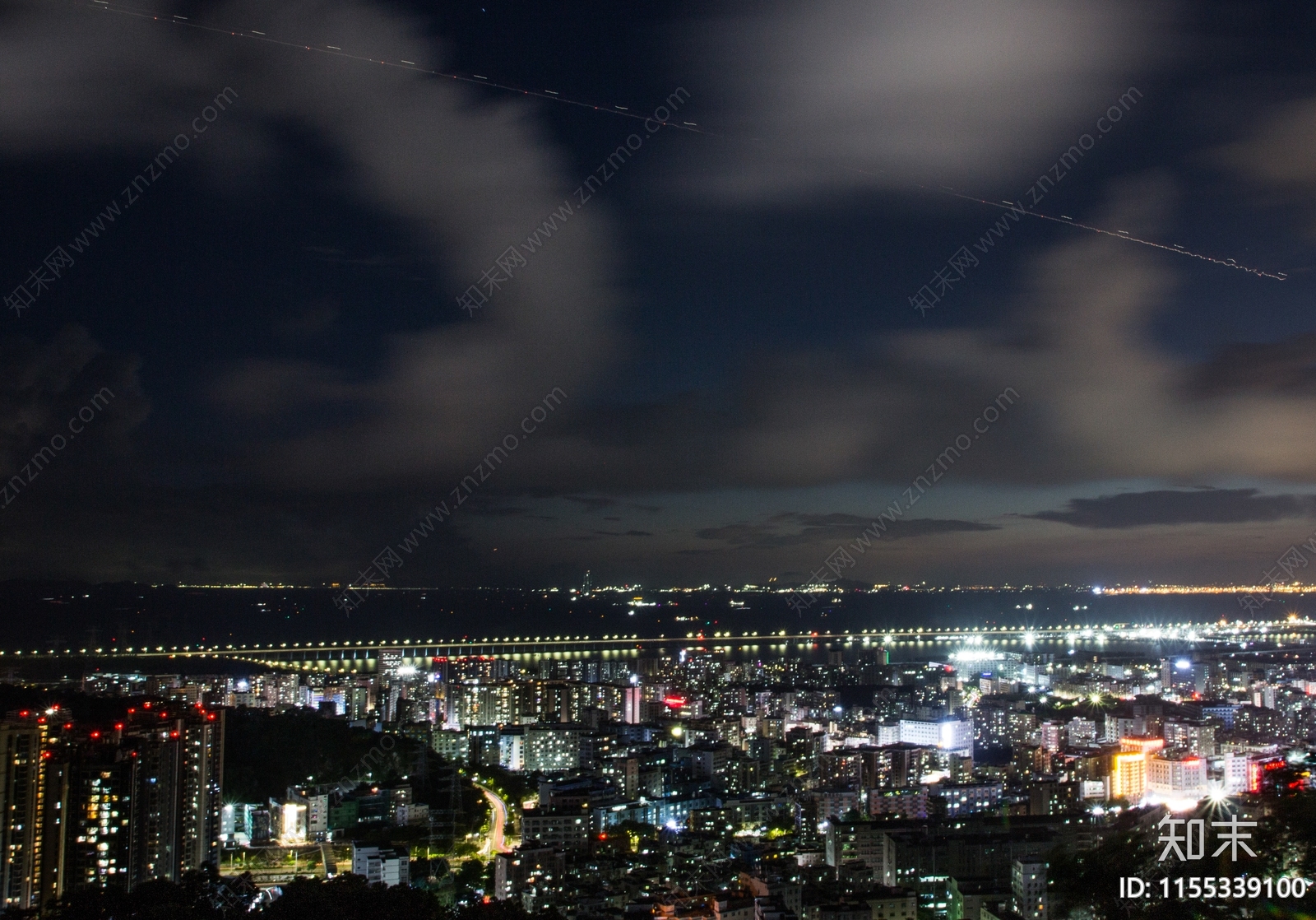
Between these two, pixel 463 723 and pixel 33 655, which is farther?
pixel 33 655

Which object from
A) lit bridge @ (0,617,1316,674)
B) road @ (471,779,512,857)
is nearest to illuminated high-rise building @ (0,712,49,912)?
road @ (471,779,512,857)

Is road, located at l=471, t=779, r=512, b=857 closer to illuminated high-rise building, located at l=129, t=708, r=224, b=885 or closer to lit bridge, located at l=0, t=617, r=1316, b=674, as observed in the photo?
illuminated high-rise building, located at l=129, t=708, r=224, b=885

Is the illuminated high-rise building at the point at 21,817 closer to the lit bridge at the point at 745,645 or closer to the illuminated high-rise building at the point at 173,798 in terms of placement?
the illuminated high-rise building at the point at 173,798

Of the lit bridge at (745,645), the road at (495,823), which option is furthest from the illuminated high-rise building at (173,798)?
the lit bridge at (745,645)

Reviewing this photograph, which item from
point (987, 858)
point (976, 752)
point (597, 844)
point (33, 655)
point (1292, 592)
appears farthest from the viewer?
point (1292, 592)

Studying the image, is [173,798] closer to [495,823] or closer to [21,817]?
[21,817]

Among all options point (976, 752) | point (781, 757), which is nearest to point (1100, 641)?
point (976, 752)

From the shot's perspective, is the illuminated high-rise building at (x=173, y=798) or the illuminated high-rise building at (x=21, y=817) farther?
the illuminated high-rise building at (x=173, y=798)

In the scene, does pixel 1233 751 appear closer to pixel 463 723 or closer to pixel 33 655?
pixel 463 723
